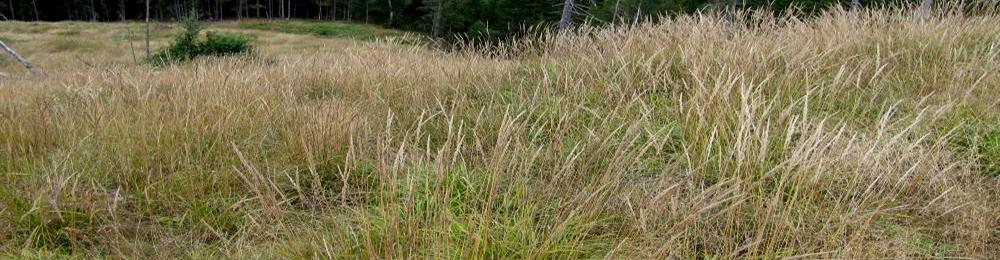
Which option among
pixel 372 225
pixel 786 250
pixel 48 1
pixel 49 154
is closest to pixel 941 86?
pixel 786 250

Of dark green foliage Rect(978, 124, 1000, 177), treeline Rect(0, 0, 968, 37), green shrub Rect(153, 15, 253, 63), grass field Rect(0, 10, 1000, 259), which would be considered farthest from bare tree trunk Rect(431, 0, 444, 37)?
dark green foliage Rect(978, 124, 1000, 177)

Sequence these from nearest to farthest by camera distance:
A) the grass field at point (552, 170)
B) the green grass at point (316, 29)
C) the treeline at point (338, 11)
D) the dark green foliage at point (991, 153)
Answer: the grass field at point (552, 170)
the dark green foliage at point (991, 153)
the treeline at point (338, 11)
the green grass at point (316, 29)

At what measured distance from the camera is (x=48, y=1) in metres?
58.0

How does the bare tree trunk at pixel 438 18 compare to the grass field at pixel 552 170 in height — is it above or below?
below

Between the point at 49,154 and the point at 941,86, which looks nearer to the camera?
the point at 49,154

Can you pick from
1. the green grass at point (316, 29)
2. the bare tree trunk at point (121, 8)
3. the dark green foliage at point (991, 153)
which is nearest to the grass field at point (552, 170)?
the dark green foliage at point (991, 153)

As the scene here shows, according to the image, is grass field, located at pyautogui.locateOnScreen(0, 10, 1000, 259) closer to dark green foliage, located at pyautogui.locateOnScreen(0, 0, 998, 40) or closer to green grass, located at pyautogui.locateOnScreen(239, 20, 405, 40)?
dark green foliage, located at pyautogui.locateOnScreen(0, 0, 998, 40)

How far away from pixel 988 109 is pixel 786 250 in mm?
1830

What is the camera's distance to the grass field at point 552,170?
1.49m

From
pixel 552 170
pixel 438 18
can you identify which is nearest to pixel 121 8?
pixel 438 18

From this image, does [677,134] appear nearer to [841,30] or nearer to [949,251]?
[949,251]

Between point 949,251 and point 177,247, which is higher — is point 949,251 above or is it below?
above

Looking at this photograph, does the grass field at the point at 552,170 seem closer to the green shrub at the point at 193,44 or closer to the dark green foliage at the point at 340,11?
the green shrub at the point at 193,44

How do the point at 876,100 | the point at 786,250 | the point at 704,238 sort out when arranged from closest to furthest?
the point at 786,250 → the point at 704,238 → the point at 876,100
